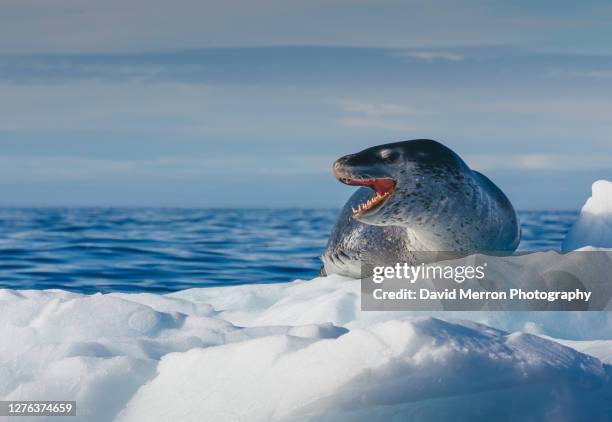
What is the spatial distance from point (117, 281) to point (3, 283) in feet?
4.35

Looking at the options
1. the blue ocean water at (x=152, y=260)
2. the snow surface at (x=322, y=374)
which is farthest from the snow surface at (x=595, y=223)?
the blue ocean water at (x=152, y=260)

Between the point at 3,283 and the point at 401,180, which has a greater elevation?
the point at 401,180

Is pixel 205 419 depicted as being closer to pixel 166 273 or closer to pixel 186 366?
pixel 186 366

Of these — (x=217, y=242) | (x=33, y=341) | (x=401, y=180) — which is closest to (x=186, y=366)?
(x=33, y=341)

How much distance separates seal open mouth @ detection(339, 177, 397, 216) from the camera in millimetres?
5916

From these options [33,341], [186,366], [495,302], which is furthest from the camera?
[495,302]

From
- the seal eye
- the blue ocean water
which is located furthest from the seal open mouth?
the blue ocean water

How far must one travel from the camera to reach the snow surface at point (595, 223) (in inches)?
271

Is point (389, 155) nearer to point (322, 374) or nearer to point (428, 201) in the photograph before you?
point (428, 201)

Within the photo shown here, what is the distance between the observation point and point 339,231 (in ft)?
24.2

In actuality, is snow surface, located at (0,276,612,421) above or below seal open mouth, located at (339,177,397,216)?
below

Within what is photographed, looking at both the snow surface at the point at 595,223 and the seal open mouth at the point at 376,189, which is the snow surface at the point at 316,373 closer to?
the seal open mouth at the point at 376,189

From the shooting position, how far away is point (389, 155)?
5992 millimetres

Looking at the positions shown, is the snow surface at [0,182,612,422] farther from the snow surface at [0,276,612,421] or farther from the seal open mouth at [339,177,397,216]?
the seal open mouth at [339,177,397,216]
